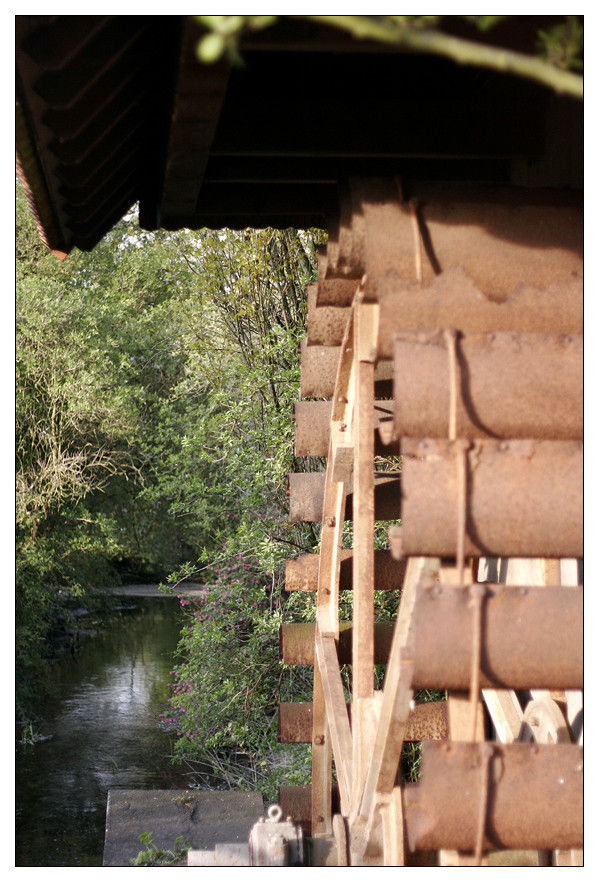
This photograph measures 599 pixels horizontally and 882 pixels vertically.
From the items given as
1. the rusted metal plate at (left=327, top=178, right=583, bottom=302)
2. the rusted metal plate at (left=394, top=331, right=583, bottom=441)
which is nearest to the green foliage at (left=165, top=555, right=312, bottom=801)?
the rusted metal plate at (left=327, top=178, right=583, bottom=302)

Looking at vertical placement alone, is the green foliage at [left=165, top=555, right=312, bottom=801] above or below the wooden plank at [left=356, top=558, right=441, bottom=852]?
below

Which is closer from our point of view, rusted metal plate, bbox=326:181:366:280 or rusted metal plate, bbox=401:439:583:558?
rusted metal plate, bbox=401:439:583:558

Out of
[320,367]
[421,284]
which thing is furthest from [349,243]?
Answer: [320,367]

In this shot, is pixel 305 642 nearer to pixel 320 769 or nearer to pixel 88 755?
pixel 320 769

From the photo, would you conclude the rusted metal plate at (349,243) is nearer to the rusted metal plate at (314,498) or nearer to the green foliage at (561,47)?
the green foliage at (561,47)

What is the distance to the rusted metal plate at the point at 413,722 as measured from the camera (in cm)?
427

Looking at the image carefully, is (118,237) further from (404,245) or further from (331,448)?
(404,245)

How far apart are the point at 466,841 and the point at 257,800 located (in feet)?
10.9

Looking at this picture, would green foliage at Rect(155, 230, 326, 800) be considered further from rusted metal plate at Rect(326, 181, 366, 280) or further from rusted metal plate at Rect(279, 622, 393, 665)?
rusted metal plate at Rect(326, 181, 366, 280)

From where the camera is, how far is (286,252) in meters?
7.35

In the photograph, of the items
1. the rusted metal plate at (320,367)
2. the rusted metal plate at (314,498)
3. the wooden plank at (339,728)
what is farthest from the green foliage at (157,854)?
the rusted metal plate at (320,367)

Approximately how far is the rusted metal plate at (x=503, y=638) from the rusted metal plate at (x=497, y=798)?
18cm

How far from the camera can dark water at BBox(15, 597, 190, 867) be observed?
800 cm

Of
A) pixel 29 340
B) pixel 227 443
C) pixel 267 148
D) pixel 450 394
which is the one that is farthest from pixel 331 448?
pixel 29 340
